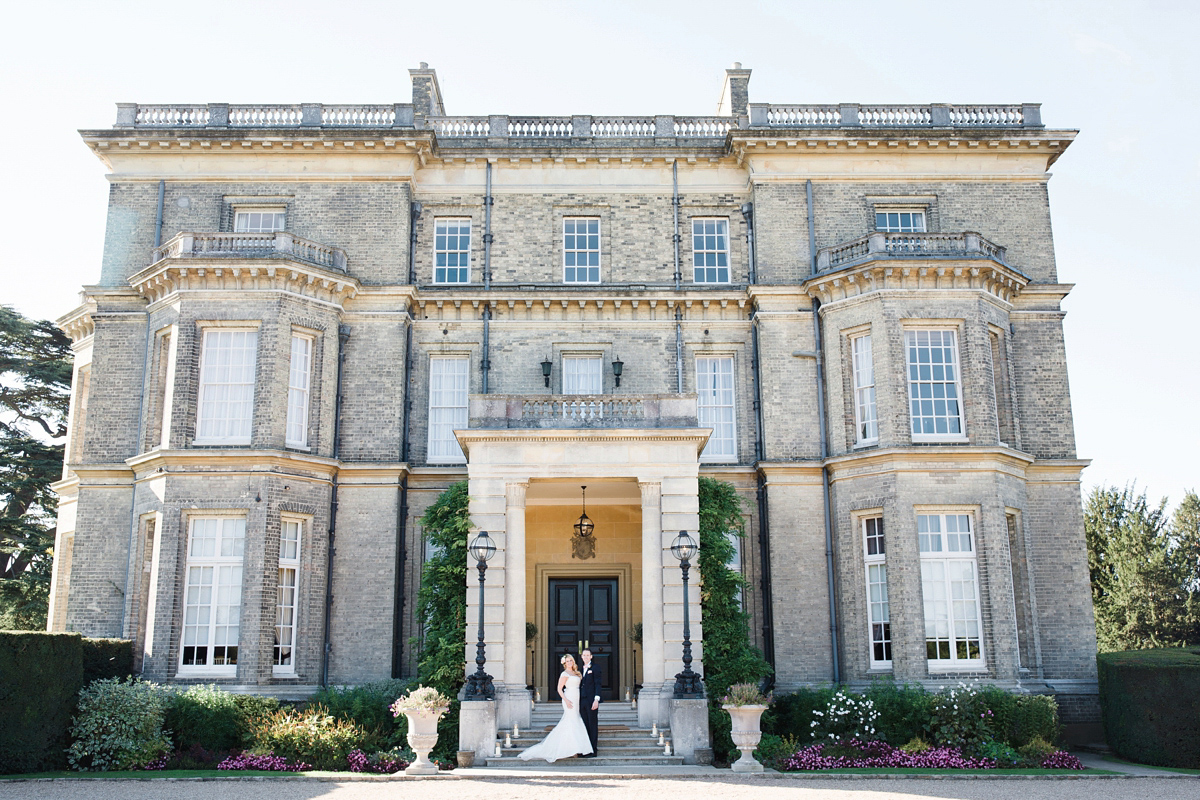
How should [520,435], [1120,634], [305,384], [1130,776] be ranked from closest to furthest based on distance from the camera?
[1130,776] → [520,435] → [305,384] → [1120,634]

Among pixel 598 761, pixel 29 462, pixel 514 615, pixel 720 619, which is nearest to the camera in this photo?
pixel 598 761

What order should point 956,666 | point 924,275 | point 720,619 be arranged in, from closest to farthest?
point 720,619
point 956,666
point 924,275

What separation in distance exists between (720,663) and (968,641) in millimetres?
5656

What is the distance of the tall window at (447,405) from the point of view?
24078 millimetres

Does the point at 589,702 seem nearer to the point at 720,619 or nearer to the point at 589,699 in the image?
the point at 589,699

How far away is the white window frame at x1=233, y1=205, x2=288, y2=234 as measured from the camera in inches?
973

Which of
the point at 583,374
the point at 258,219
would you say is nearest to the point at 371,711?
the point at 583,374

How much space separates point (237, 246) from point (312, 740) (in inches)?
453

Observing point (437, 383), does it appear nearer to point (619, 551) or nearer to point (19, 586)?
point (619, 551)

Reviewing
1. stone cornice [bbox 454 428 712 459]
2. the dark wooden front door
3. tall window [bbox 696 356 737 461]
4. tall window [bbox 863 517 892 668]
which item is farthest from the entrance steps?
tall window [bbox 696 356 737 461]

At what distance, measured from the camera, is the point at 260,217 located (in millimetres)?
24781

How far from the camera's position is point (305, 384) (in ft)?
75.1

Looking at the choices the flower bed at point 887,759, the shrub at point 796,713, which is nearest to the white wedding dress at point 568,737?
the flower bed at point 887,759

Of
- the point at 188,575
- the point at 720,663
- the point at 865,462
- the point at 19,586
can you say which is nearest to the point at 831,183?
the point at 865,462
